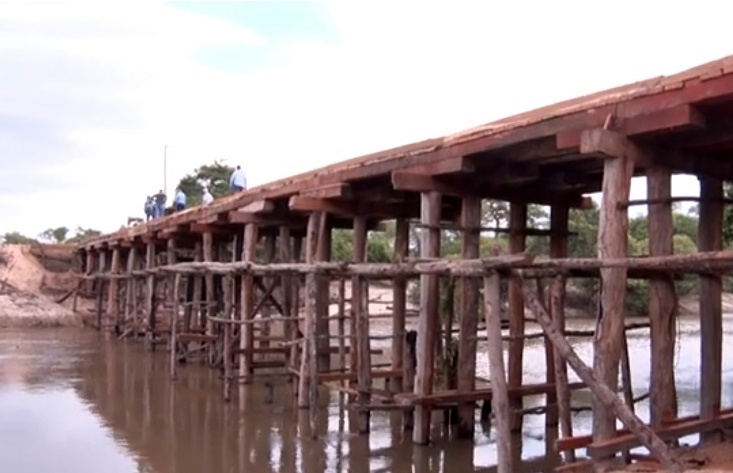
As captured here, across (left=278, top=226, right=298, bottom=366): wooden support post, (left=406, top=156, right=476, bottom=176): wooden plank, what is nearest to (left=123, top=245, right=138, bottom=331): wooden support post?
(left=278, top=226, right=298, bottom=366): wooden support post

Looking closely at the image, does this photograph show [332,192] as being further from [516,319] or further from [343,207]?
[516,319]

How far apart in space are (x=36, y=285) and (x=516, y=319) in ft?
73.8

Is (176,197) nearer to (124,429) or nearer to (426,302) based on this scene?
(124,429)

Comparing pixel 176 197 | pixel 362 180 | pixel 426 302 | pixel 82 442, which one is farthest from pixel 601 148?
pixel 176 197

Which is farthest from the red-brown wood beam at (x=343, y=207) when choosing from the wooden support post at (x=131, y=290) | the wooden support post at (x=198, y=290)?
the wooden support post at (x=131, y=290)

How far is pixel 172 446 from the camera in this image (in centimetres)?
960

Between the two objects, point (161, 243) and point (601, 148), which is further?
point (161, 243)

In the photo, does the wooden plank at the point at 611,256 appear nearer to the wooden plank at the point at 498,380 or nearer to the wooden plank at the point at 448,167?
the wooden plank at the point at 498,380

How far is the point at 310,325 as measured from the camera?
1005cm

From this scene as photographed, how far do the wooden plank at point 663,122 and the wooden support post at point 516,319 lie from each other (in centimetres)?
312

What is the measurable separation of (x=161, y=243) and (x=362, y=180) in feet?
38.1

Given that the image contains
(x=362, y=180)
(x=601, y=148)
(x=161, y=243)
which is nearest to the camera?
(x=601, y=148)

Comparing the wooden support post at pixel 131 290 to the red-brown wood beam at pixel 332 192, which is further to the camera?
the wooden support post at pixel 131 290

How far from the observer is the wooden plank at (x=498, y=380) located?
604cm
